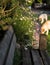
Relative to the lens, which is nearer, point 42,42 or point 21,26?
point 42,42

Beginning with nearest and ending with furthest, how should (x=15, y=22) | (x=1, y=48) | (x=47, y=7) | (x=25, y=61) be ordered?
1. (x=1, y=48)
2. (x=25, y=61)
3. (x=15, y=22)
4. (x=47, y=7)

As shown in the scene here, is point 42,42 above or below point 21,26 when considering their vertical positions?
below

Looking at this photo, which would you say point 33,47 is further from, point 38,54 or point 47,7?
point 47,7

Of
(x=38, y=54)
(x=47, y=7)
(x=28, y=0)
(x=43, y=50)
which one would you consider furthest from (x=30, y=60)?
(x=47, y=7)

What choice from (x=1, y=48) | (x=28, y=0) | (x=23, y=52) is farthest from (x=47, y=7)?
(x=1, y=48)

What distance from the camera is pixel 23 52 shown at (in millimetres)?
6633

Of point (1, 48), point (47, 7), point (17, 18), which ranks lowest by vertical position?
point (47, 7)

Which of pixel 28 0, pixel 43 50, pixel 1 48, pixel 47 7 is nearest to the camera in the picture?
pixel 1 48

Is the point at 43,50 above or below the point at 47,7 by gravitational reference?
above

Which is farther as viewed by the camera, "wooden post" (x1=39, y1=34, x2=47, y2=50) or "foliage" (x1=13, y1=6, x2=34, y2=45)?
"foliage" (x1=13, y1=6, x2=34, y2=45)

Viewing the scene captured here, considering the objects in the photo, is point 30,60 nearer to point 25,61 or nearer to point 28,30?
point 25,61

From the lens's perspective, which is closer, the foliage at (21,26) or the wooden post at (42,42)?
the wooden post at (42,42)

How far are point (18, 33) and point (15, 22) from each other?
0.31 meters

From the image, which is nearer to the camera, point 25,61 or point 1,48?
point 1,48
